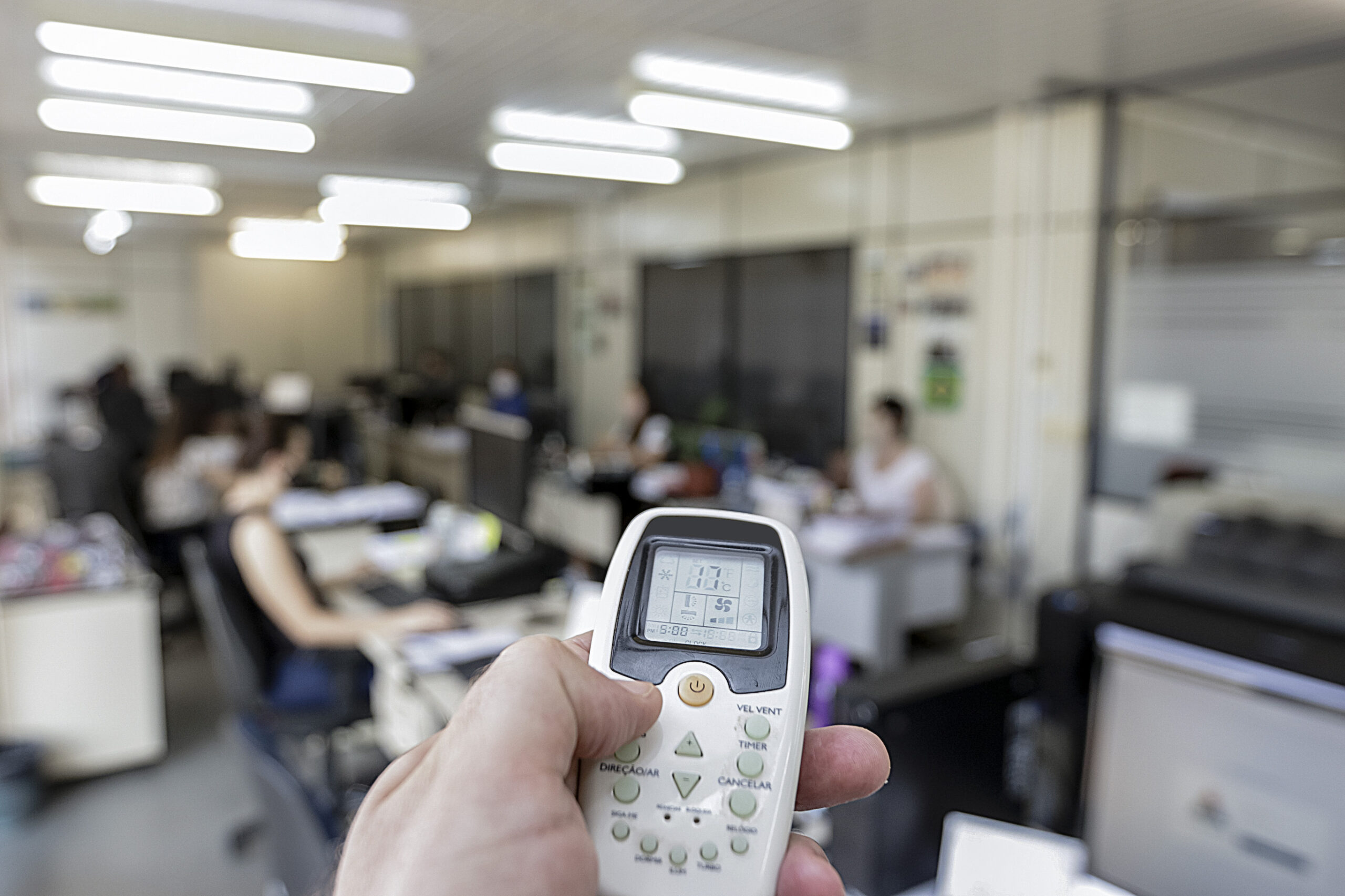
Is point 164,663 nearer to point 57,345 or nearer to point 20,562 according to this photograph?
point 20,562

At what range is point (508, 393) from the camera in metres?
8.27

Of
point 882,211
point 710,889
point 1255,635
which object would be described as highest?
point 882,211

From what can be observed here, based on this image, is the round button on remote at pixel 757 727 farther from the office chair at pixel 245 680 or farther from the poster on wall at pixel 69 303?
the poster on wall at pixel 69 303

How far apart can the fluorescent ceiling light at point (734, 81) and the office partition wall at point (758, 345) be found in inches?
65.4

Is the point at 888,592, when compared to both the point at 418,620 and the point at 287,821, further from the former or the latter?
the point at 287,821

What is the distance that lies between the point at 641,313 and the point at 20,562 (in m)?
4.92

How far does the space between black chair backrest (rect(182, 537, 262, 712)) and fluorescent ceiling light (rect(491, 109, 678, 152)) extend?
2813 mm

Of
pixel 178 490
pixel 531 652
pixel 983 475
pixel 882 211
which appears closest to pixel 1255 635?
pixel 531 652

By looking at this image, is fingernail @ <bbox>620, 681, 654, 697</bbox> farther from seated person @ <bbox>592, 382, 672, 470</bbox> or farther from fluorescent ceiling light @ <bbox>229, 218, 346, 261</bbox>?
fluorescent ceiling light @ <bbox>229, 218, 346, 261</bbox>

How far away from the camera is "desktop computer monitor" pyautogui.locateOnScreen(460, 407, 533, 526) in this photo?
3.06 metres

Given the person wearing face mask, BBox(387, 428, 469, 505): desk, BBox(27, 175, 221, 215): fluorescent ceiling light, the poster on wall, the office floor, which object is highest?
BBox(27, 175, 221, 215): fluorescent ceiling light

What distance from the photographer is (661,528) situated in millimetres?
870

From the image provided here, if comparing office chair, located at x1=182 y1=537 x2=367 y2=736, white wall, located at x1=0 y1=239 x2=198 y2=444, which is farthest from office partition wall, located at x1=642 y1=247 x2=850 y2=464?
white wall, located at x1=0 y1=239 x2=198 y2=444

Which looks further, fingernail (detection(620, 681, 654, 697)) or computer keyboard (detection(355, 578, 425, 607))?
computer keyboard (detection(355, 578, 425, 607))
